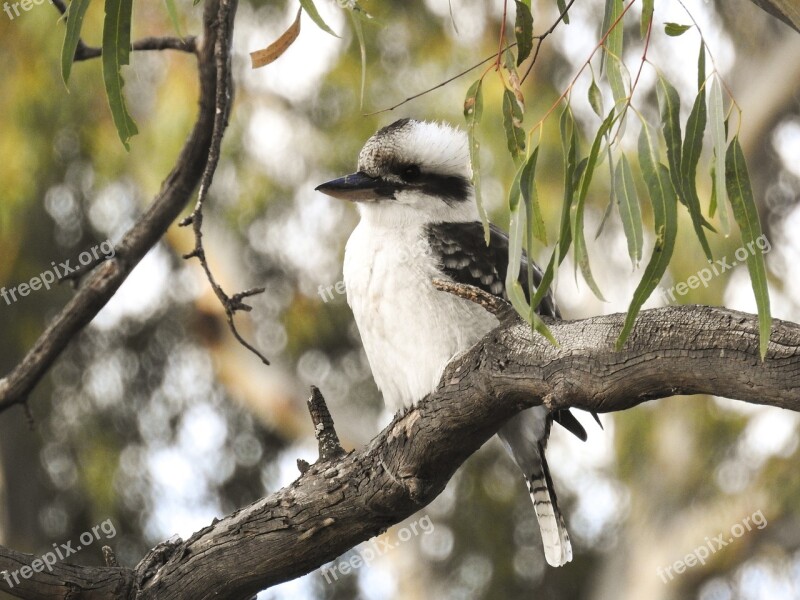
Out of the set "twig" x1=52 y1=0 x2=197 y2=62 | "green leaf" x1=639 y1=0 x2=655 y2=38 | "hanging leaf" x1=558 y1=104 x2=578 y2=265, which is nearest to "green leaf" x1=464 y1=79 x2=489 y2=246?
"hanging leaf" x1=558 y1=104 x2=578 y2=265

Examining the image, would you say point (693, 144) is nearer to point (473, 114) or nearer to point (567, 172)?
point (567, 172)

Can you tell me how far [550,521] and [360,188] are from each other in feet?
2.77

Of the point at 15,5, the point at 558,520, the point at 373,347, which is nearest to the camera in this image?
the point at 373,347

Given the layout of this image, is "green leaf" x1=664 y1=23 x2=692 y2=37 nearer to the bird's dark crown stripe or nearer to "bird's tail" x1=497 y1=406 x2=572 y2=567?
the bird's dark crown stripe

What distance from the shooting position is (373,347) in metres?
2.24

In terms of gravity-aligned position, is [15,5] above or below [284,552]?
above

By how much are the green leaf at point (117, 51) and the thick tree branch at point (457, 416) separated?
1.96 feet

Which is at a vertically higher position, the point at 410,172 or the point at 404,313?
the point at 410,172

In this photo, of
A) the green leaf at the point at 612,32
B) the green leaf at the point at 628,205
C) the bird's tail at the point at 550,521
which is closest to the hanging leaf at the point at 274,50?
the green leaf at the point at 612,32

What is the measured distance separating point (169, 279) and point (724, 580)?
3.16 meters

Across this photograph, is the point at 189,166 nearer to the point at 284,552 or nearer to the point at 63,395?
the point at 284,552

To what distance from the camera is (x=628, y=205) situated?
1427 mm

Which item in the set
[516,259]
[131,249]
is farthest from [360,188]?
[516,259]

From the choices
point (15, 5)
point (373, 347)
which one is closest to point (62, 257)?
point (15, 5)
